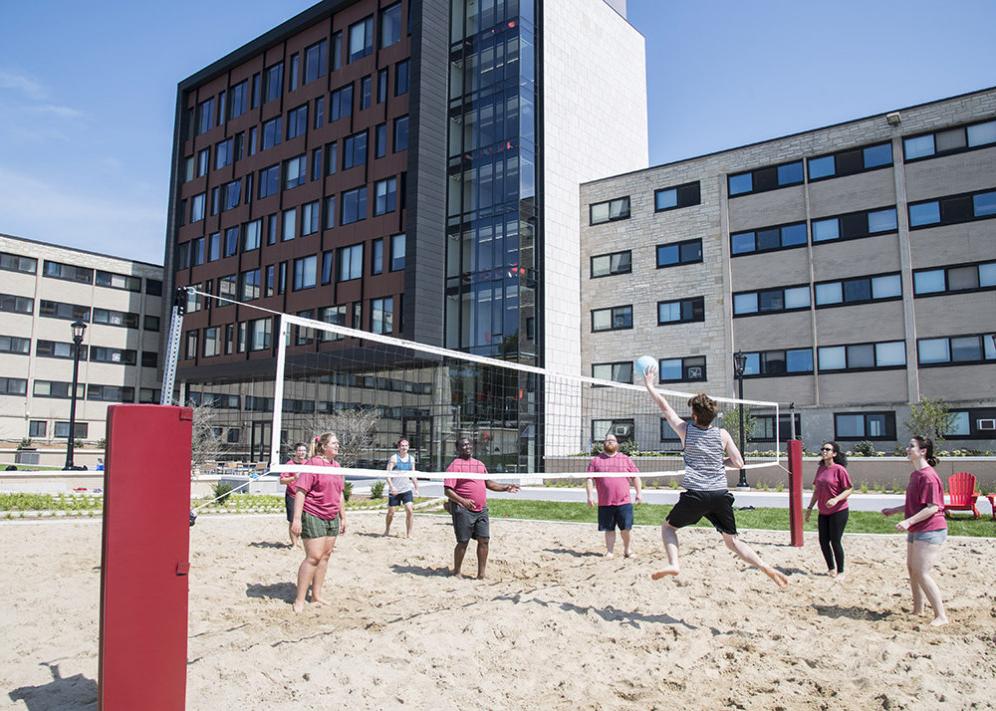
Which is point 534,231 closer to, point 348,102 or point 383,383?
point 383,383

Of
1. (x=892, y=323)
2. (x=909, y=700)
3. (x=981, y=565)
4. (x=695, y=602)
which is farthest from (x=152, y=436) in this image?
(x=892, y=323)

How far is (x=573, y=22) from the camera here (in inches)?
1459

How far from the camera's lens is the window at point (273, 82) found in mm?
42763

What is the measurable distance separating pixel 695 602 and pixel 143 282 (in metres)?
56.5

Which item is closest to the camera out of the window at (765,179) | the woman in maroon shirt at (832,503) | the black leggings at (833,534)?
the woman in maroon shirt at (832,503)

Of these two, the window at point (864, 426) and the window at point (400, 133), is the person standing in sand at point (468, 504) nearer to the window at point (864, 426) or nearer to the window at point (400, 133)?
the window at point (864, 426)

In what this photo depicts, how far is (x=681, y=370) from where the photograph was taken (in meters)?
32.5

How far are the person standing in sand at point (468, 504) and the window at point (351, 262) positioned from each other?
93.9 ft

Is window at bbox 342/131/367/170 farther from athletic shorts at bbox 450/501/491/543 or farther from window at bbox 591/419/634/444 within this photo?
athletic shorts at bbox 450/501/491/543

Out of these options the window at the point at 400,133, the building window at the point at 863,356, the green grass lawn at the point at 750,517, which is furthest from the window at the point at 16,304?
the building window at the point at 863,356

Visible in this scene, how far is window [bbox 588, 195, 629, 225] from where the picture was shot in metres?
35.1

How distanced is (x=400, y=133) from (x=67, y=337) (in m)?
31.0

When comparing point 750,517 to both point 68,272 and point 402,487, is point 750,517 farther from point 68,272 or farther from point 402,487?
point 68,272

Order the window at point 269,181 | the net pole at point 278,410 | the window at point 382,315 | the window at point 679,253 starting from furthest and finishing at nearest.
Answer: the window at point 269,181, the window at point 382,315, the window at point 679,253, the net pole at point 278,410
